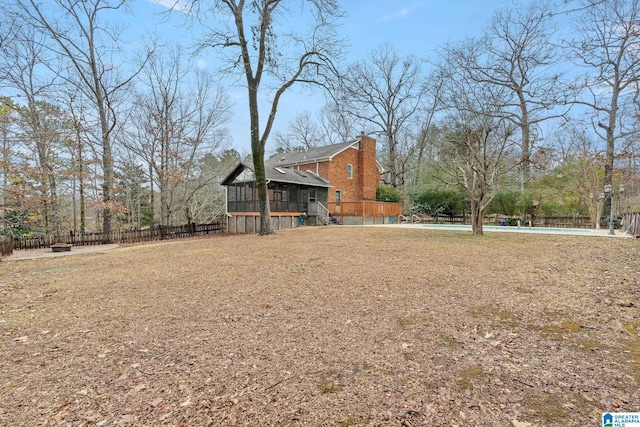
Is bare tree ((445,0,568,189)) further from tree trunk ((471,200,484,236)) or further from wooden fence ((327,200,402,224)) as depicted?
wooden fence ((327,200,402,224))

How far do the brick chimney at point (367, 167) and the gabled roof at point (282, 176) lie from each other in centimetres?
408

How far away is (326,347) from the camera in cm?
301

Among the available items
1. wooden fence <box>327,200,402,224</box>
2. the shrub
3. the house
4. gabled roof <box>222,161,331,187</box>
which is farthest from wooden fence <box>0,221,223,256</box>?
the shrub

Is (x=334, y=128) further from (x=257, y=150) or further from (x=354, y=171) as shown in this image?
(x=257, y=150)

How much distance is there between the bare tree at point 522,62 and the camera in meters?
12.8

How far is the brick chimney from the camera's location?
25.6 meters

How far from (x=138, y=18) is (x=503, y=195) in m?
24.1

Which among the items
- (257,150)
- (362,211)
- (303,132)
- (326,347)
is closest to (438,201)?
(362,211)

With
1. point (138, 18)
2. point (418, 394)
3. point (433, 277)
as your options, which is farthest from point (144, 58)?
point (418, 394)

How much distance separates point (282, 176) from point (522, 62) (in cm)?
1607

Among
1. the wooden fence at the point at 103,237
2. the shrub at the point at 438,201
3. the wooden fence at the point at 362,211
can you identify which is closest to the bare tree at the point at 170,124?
the wooden fence at the point at 103,237

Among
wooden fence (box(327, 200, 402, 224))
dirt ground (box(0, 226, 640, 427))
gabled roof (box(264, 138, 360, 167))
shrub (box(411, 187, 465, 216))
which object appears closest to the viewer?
dirt ground (box(0, 226, 640, 427))

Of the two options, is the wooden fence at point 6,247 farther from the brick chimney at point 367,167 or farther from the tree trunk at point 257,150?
the brick chimney at point 367,167

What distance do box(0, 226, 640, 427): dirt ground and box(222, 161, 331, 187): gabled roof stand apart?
13.7m
